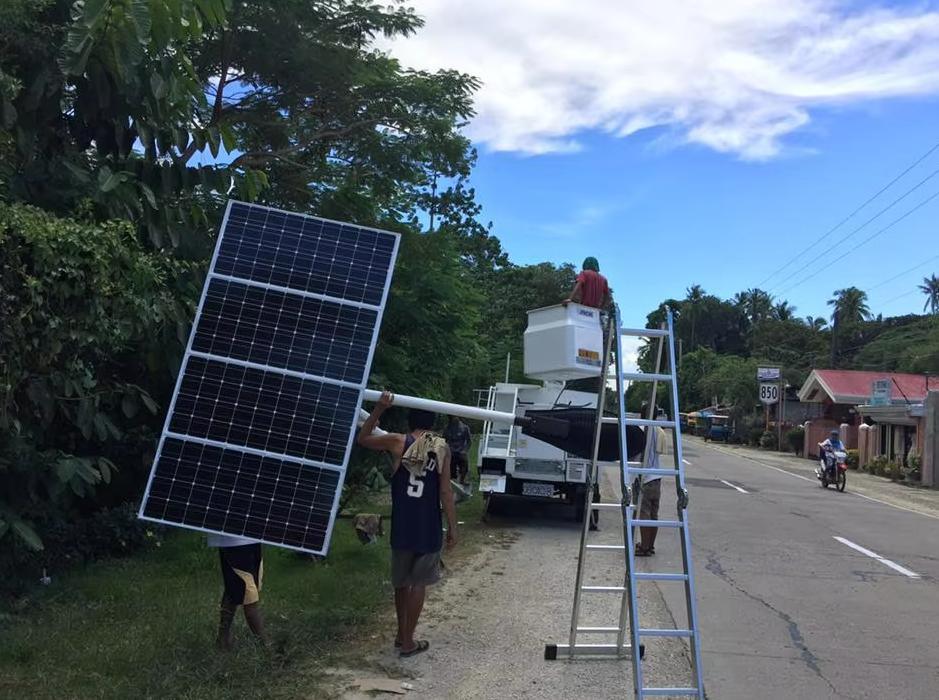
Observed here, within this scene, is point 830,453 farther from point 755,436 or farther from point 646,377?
point 755,436

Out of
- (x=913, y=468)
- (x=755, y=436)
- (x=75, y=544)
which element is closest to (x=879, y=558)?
(x=75, y=544)

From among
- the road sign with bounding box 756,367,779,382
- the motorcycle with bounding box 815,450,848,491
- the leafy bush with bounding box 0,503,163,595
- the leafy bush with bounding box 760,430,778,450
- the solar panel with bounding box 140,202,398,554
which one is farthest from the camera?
the road sign with bounding box 756,367,779,382

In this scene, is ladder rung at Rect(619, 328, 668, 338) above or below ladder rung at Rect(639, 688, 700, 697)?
above

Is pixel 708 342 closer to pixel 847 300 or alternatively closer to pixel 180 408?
pixel 847 300

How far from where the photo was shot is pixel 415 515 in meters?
5.95

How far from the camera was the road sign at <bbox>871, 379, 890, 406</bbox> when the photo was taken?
3684cm

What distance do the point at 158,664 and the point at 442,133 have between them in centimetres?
896

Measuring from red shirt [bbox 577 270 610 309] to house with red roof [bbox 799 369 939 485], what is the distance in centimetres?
2973

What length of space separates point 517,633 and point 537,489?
6460 mm

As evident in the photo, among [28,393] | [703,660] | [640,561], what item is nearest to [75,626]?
[28,393]

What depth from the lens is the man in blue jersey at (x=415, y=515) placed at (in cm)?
593

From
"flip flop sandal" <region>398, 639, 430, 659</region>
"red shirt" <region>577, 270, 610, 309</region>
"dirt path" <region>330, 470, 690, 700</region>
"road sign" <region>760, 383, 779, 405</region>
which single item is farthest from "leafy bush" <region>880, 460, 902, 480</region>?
"flip flop sandal" <region>398, 639, 430, 659</region>

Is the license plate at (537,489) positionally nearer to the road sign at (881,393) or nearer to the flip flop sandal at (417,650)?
the flip flop sandal at (417,650)

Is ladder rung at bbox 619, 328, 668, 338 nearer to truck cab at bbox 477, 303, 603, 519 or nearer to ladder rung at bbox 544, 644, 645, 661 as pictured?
ladder rung at bbox 544, 644, 645, 661
